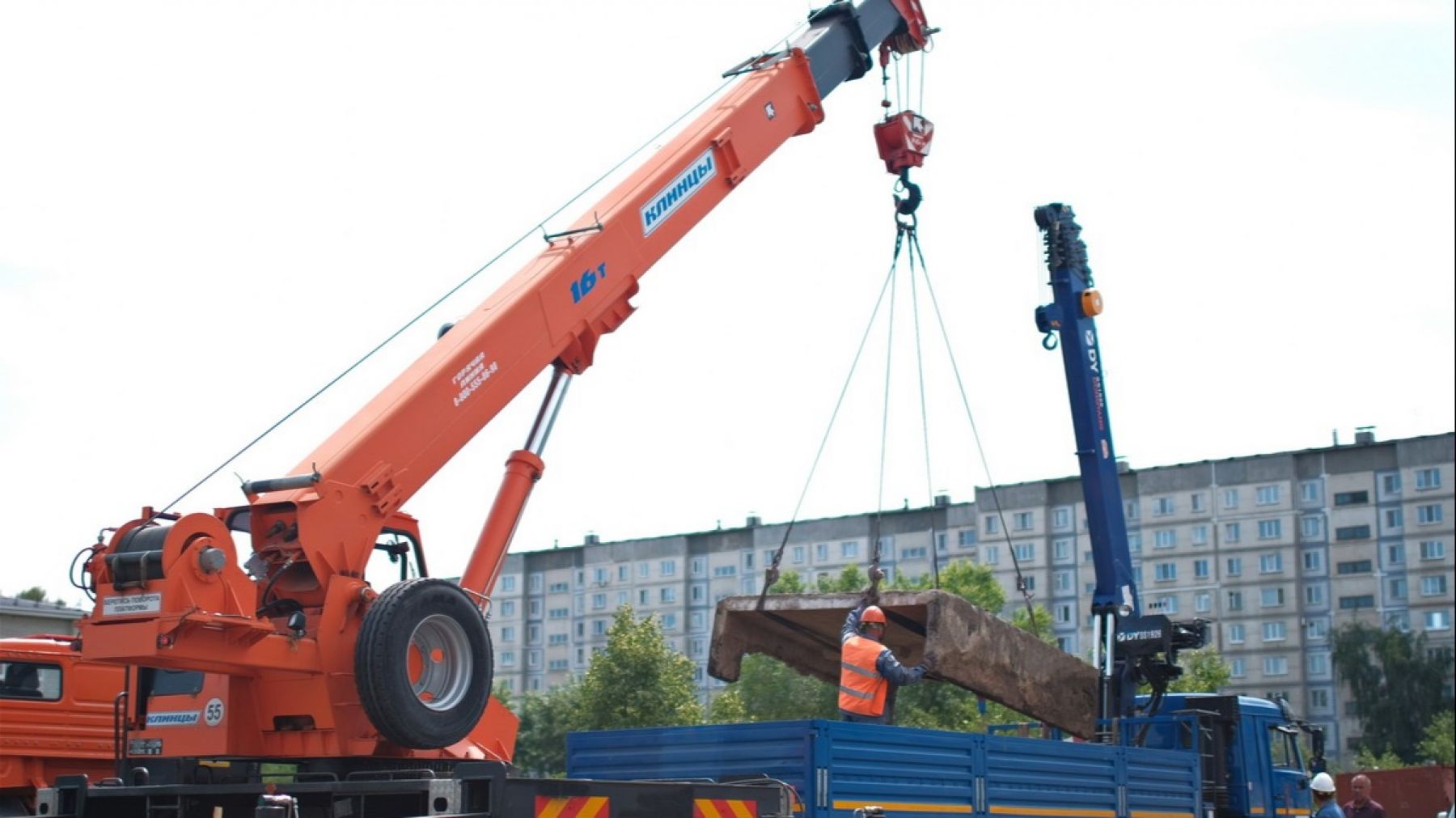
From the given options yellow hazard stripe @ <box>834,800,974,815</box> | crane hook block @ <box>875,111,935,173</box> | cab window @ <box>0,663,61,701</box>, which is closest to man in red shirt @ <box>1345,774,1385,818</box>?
yellow hazard stripe @ <box>834,800,974,815</box>

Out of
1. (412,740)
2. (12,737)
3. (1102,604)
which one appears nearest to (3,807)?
(12,737)

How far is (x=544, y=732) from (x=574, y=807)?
65034 mm

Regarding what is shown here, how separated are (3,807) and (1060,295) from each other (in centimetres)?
1137

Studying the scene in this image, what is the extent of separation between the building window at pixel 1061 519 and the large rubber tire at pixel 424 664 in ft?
248

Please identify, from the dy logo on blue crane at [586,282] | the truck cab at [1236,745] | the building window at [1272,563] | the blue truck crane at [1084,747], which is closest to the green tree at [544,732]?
the building window at [1272,563]

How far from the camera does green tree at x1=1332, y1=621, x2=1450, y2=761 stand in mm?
75688

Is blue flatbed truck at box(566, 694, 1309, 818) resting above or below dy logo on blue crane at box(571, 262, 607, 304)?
below

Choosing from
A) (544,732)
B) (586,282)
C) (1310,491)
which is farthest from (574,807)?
(1310,491)

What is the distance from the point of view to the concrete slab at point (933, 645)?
12508 mm

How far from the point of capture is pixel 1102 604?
16.1 m

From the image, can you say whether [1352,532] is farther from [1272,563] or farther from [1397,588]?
[1272,563]

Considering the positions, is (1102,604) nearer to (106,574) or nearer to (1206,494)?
(106,574)

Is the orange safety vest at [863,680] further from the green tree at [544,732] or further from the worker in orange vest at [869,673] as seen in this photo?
the green tree at [544,732]

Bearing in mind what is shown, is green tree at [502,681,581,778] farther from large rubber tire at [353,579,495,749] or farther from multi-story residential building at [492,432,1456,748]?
large rubber tire at [353,579,495,749]
